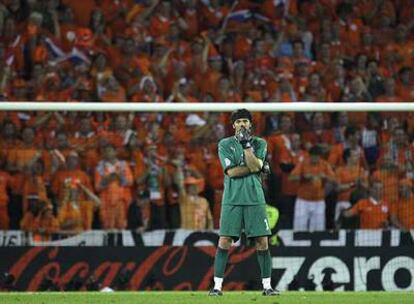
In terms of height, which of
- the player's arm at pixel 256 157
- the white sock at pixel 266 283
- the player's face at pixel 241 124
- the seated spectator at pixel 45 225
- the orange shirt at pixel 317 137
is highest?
the orange shirt at pixel 317 137

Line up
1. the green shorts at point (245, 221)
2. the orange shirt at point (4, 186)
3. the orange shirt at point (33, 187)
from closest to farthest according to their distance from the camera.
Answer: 1. the green shorts at point (245, 221)
2. the orange shirt at point (4, 186)
3. the orange shirt at point (33, 187)

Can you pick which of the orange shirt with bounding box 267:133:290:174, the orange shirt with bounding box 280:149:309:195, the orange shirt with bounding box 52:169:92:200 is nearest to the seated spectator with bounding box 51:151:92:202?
the orange shirt with bounding box 52:169:92:200

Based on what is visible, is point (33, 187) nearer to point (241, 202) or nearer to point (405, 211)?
point (241, 202)

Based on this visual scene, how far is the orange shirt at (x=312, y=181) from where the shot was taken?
48.1 feet

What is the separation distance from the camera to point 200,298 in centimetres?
1086

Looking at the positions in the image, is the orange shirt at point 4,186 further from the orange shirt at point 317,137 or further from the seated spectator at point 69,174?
the orange shirt at point 317,137

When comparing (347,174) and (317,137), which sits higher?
(317,137)

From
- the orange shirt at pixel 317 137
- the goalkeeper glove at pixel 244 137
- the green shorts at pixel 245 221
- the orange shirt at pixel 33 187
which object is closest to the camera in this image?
the goalkeeper glove at pixel 244 137

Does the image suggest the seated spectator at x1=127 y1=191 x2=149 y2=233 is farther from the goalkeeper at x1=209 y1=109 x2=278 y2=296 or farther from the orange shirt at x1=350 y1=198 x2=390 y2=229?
the goalkeeper at x1=209 y1=109 x2=278 y2=296

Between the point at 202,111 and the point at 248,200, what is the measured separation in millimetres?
4067

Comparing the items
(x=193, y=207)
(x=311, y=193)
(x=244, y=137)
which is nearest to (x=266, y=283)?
(x=244, y=137)

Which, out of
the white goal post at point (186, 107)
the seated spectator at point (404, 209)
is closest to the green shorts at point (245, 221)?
the white goal post at point (186, 107)

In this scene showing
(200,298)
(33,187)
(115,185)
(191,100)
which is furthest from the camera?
(191,100)

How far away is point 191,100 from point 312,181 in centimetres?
272
